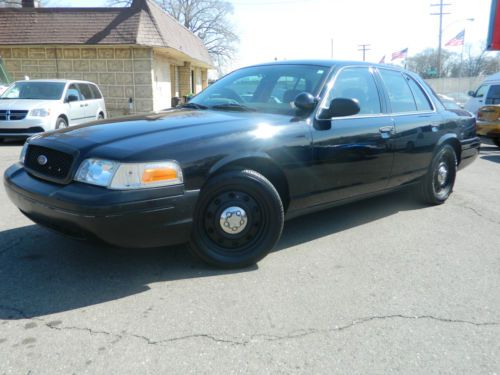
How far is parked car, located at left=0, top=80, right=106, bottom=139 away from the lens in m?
10.2

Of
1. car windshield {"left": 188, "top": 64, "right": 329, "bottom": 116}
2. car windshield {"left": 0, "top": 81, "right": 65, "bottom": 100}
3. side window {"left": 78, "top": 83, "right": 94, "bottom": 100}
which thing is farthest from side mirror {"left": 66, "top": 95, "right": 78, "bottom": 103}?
car windshield {"left": 188, "top": 64, "right": 329, "bottom": 116}

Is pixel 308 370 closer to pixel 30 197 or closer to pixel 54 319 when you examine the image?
pixel 54 319

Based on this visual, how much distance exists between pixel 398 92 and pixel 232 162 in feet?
8.22

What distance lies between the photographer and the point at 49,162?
124 inches

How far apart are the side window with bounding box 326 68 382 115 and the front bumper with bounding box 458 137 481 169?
190cm

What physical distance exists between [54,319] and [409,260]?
2694 millimetres

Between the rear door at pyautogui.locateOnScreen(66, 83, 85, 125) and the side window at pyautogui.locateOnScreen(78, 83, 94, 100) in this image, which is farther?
the side window at pyautogui.locateOnScreen(78, 83, 94, 100)

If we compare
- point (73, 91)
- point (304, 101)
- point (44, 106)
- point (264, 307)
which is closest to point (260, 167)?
point (304, 101)

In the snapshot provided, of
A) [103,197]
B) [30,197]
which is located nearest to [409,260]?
[103,197]

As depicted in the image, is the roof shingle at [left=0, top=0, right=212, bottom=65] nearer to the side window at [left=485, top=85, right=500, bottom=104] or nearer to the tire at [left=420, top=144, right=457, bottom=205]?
the side window at [left=485, top=85, right=500, bottom=104]

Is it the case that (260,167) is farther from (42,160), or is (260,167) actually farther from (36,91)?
(36,91)

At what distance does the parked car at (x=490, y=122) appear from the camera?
11.1 metres

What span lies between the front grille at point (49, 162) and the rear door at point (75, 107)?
843 centimetres

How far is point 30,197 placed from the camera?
3094 millimetres
